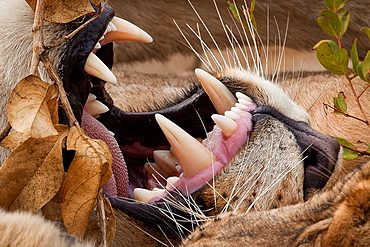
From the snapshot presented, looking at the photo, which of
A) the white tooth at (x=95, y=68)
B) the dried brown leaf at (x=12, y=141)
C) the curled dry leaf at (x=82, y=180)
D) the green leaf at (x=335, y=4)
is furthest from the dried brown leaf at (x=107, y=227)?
the green leaf at (x=335, y=4)

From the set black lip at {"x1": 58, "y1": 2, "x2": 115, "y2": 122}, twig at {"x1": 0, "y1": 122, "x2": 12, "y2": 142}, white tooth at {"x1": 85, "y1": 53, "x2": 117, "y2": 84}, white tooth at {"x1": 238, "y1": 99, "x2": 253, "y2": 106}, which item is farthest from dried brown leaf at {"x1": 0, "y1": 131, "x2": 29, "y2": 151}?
white tooth at {"x1": 238, "y1": 99, "x2": 253, "y2": 106}

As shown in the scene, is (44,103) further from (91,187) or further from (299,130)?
(299,130)

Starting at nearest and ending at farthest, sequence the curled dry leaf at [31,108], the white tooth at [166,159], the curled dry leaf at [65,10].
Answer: the curled dry leaf at [31,108] → the curled dry leaf at [65,10] → the white tooth at [166,159]

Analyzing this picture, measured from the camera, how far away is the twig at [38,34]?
2.88 ft

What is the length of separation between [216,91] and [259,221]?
532 mm

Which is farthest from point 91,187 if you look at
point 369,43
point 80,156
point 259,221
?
point 369,43

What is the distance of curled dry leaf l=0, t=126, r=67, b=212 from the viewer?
84 cm

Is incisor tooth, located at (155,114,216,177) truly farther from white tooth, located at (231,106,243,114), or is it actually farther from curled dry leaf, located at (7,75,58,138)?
curled dry leaf, located at (7,75,58,138)

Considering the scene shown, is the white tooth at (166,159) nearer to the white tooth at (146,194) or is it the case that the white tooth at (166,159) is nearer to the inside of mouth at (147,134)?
the inside of mouth at (147,134)

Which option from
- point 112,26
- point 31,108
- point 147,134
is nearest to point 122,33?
point 112,26

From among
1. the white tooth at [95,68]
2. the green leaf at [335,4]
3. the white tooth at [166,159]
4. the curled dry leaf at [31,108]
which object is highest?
the green leaf at [335,4]

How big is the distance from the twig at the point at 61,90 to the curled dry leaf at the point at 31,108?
0.02 m

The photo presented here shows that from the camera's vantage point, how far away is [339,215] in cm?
54

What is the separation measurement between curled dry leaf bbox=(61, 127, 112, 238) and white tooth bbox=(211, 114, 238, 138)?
0.99 feet
